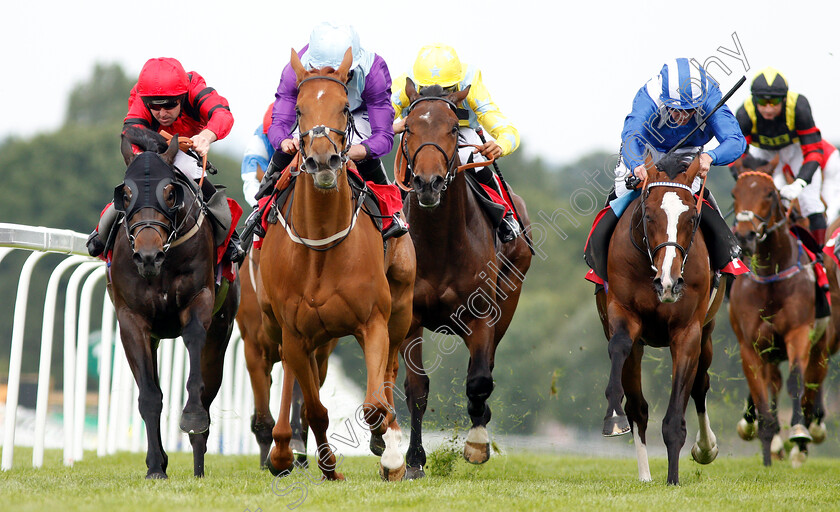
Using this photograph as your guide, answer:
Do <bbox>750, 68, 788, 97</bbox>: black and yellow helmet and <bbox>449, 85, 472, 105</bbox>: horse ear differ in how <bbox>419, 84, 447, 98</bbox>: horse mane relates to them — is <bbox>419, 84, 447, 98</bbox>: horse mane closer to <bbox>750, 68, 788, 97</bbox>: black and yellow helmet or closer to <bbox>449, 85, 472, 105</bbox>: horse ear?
<bbox>449, 85, 472, 105</bbox>: horse ear

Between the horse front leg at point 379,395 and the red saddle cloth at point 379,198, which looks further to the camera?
the red saddle cloth at point 379,198

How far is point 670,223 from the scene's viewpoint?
646cm

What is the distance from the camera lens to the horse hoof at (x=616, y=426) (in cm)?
623

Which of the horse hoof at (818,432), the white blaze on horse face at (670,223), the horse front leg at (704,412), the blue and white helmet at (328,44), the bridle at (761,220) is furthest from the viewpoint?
the horse hoof at (818,432)

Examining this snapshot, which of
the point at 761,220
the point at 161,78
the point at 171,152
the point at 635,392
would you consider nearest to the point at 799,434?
the point at 761,220

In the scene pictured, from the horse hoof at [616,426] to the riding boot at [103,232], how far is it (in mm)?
3210

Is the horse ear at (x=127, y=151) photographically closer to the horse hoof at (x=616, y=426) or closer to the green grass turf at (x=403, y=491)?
the green grass turf at (x=403, y=491)

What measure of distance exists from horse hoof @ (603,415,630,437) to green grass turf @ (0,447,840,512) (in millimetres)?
316

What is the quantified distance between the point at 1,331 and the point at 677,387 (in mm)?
35362

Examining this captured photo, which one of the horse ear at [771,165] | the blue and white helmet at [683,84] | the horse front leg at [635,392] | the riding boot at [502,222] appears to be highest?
the horse ear at [771,165]

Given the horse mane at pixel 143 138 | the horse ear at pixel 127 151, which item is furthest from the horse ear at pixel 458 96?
the horse ear at pixel 127 151

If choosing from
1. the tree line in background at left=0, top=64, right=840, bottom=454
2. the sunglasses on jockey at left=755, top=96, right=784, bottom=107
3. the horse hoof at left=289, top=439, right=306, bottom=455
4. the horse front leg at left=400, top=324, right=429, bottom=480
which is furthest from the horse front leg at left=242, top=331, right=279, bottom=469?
the tree line in background at left=0, top=64, right=840, bottom=454

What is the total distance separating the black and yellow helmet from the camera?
10.3m

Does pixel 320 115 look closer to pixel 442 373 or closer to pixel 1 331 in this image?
pixel 442 373
